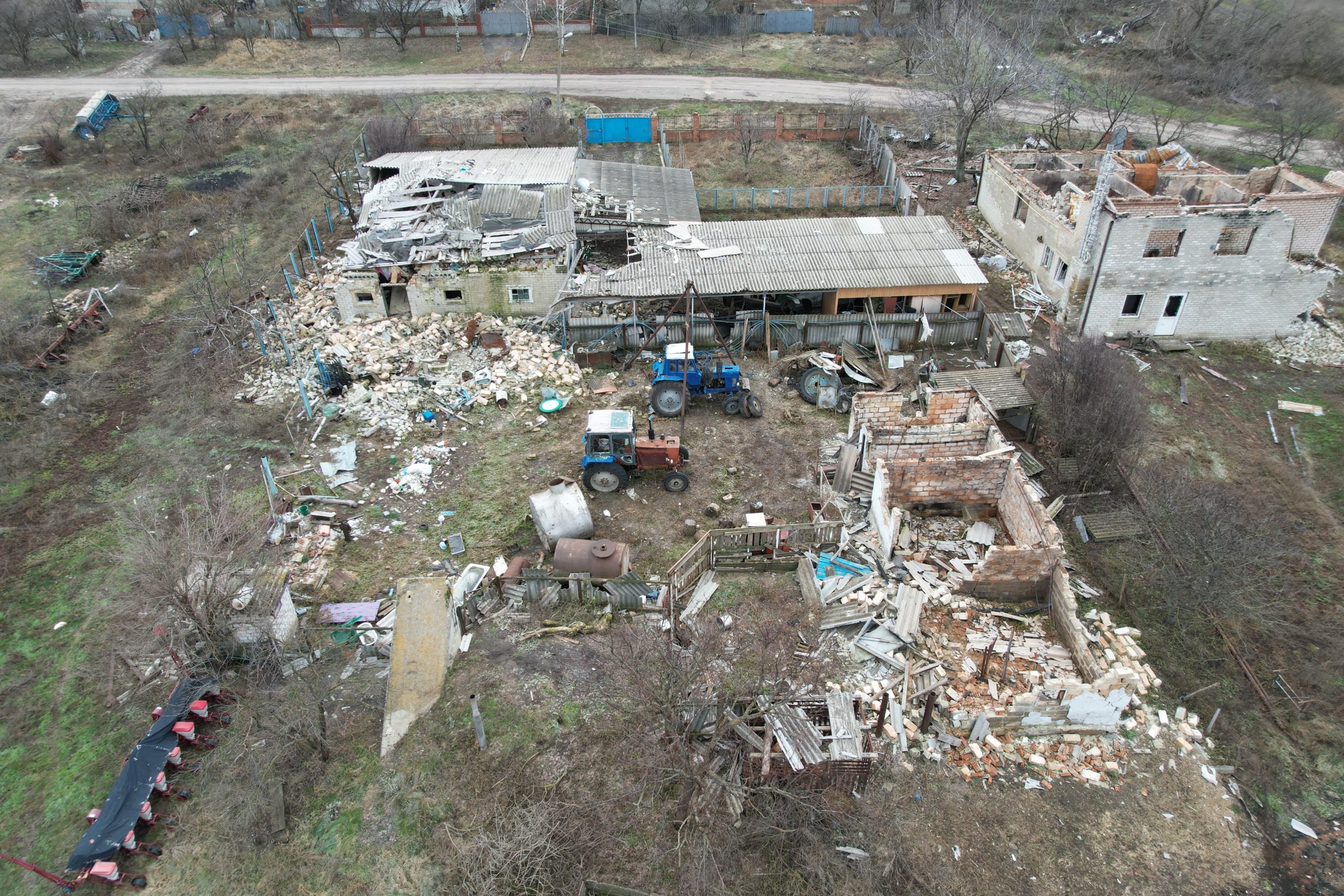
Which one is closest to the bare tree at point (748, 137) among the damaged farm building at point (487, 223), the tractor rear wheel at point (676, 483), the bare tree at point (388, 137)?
the damaged farm building at point (487, 223)

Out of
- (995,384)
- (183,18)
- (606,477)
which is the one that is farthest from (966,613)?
(183,18)

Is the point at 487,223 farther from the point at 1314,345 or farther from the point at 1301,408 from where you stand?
the point at 1314,345

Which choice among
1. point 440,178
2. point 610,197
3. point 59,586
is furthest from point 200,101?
point 59,586

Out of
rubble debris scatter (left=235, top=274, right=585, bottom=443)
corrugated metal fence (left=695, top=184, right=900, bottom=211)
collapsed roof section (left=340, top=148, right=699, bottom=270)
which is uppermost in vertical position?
collapsed roof section (left=340, top=148, right=699, bottom=270)

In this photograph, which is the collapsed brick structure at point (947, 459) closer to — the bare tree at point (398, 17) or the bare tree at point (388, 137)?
the bare tree at point (388, 137)

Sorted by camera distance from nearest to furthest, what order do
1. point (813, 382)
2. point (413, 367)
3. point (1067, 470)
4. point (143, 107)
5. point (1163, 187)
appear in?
point (1067, 470) < point (813, 382) < point (413, 367) < point (1163, 187) < point (143, 107)

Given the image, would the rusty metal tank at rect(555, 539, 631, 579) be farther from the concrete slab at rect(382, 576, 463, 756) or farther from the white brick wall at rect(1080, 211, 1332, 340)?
the white brick wall at rect(1080, 211, 1332, 340)

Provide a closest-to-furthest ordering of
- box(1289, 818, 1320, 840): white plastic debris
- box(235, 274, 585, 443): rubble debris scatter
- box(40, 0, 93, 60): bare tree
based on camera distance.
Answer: box(1289, 818, 1320, 840): white plastic debris < box(235, 274, 585, 443): rubble debris scatter < box(40, 0, 93, 60): bare tree

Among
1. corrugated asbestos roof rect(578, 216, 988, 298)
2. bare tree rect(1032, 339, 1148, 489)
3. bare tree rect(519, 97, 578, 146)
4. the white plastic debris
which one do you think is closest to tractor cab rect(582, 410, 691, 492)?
corrugated asbestos roof rect(578, 216, 988, 298)
